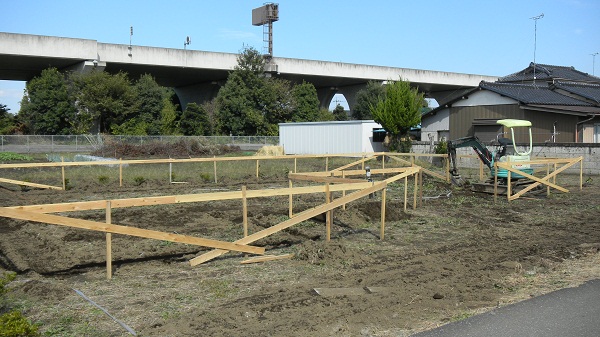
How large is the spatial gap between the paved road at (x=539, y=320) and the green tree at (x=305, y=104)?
53.5 m

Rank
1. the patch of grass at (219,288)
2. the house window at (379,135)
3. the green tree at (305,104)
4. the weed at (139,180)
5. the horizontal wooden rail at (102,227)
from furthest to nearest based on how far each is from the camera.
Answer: the green tree at (305,104) → the house window at (379,135) → the weed at (139,180) → the horizontal wooden rail at (102,227) → the patch of grass at (219,288)

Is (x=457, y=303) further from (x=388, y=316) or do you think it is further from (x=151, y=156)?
(x=151, y=156)

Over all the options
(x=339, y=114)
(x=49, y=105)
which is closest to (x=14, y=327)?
(x=49, y=105)

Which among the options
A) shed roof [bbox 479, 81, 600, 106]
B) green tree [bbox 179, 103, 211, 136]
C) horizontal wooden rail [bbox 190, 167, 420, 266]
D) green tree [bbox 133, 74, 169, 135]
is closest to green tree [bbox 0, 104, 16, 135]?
green tree [bbox 133, 74, 169, 135]

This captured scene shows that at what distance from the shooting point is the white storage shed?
131 ft

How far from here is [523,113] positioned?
32562mm

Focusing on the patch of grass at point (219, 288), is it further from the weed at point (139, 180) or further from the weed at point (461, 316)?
the weed at point (139, 180)

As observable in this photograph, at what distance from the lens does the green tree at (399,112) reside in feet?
122

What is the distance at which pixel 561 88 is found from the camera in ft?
124

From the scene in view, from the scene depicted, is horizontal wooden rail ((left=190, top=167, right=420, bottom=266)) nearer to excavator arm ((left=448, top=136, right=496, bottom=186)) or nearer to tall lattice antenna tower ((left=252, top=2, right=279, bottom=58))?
excavator arm ((left=448, top=136, right=496, bottom=186))

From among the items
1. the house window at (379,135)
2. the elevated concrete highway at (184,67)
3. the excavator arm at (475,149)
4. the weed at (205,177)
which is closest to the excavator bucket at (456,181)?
the excavator arm at (475,149)

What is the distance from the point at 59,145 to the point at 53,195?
904 inches

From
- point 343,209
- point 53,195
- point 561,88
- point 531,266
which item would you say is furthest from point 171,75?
point 531,266

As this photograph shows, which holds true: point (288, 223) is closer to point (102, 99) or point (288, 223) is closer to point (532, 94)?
point (532, 94)
